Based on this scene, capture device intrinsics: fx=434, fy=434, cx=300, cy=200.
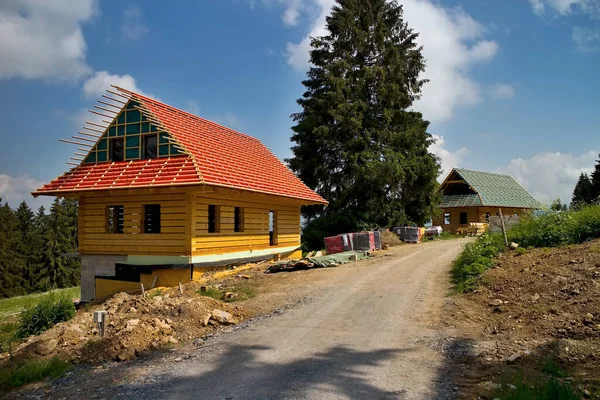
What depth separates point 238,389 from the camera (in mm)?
6008

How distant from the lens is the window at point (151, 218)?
17188 millimetres

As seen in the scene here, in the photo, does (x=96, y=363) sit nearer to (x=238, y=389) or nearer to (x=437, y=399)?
(x=238, y=389)

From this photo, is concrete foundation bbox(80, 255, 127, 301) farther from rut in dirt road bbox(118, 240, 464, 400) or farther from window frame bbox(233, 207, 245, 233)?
rut in dirt road bbox(118, 240, 464, 400)

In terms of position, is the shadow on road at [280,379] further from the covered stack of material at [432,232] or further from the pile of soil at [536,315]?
the covered stack of material at [432,232]

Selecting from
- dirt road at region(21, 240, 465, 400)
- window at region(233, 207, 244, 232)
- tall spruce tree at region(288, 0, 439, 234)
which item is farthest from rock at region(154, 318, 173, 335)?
tall spruce tree at region(288, 0, 439, 234)

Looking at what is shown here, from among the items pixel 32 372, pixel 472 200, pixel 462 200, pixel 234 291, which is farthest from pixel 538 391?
pixel 462 200

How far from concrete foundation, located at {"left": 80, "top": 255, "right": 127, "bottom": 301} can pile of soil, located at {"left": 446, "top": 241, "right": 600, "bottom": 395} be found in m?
12.9

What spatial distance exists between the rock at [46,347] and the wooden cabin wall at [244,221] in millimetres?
6848

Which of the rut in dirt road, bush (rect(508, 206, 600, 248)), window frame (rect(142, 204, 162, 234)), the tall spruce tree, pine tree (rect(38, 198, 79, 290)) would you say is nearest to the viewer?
the rut in dirt road

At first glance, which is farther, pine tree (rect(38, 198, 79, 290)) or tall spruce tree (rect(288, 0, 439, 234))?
pine tree (rect(38, 198, 79, 290))

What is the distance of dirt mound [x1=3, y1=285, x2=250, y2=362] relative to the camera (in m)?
8.26

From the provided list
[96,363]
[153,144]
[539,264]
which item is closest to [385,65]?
[153,144]

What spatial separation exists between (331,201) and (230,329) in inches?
889

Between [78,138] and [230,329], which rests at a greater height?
[78,138]
